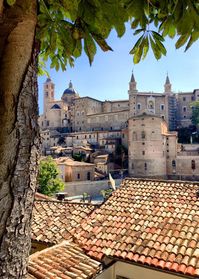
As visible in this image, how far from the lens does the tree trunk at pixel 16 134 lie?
1.46 meters

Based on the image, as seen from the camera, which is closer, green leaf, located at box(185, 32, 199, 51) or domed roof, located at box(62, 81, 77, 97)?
green leaf, located at box(185, 32, 199, 51)

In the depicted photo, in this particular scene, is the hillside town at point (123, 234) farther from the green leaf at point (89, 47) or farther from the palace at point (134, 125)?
the palace at point (134, 125)

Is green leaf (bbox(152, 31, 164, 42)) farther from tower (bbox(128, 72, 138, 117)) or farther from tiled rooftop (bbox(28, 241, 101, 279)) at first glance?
tower (bbox(128, 72, 138, 117))

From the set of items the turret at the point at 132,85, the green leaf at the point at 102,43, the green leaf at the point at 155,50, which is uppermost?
the turret at the point at 132,85

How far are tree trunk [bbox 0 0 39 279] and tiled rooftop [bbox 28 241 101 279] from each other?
159 inches

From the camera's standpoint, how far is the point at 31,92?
5.38 feet

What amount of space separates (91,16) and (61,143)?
68.2 metres

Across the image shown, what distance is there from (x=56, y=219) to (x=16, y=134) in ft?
24.6

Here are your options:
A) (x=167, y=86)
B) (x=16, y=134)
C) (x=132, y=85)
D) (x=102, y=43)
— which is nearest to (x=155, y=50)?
(x=102, y=43)

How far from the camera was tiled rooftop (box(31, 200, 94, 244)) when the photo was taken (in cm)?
751

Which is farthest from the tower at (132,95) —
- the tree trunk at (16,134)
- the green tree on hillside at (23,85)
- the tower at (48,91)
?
the tree trunk at (16,134)

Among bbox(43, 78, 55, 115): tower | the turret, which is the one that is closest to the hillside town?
the turret

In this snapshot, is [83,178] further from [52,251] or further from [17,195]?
[17,195]

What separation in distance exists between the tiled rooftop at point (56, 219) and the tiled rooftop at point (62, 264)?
92 cm
